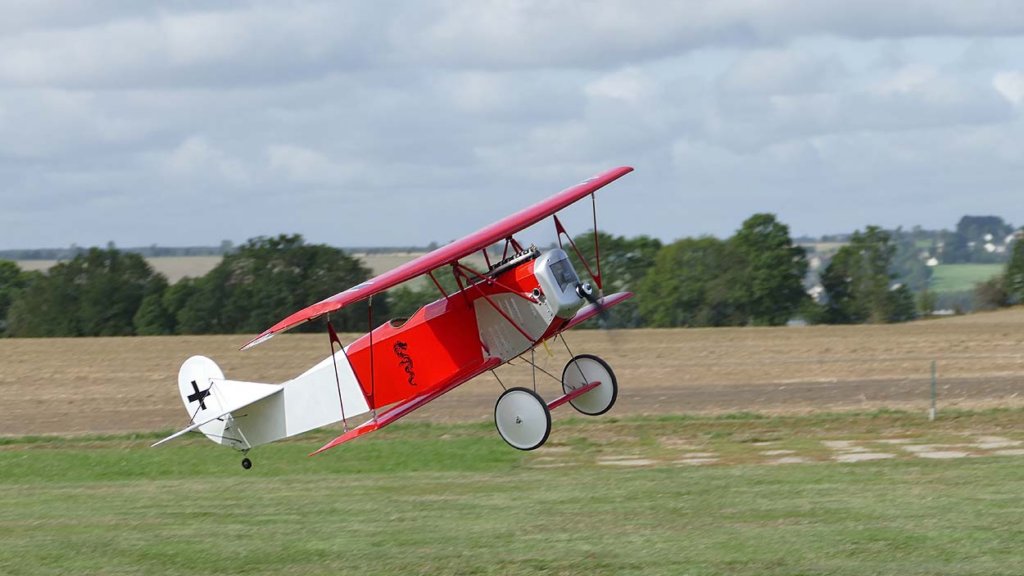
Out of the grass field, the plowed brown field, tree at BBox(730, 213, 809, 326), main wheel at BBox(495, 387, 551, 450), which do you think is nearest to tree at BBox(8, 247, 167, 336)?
the plowed brown field

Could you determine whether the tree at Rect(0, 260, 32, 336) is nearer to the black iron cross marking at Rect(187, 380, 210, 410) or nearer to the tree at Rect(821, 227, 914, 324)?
the tree at Rect(821, 227, 914, 324)

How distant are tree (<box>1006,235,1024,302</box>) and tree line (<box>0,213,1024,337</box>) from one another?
4 centimetres

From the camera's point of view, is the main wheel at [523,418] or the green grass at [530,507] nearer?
the green grass at [530,507]

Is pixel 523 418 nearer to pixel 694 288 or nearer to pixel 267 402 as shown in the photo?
pixel 267 402

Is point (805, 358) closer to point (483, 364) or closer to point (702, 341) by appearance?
point (702, 341)

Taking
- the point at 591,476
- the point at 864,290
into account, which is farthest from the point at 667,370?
the point at 864,290

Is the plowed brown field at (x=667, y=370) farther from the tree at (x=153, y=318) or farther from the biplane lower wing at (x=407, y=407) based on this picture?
the biplane lower wing at (x=407, y=407)

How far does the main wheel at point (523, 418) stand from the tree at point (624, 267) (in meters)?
23.1

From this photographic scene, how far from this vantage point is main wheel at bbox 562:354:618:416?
15727 millimetres

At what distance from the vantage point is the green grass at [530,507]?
1021 centimetres

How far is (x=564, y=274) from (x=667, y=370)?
14.3 meters

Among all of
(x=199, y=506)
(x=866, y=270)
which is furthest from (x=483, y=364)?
(x=866, y=270)

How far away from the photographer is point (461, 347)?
14.4m

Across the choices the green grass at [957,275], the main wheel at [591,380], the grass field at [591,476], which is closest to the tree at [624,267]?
the grass field at [591,476]
